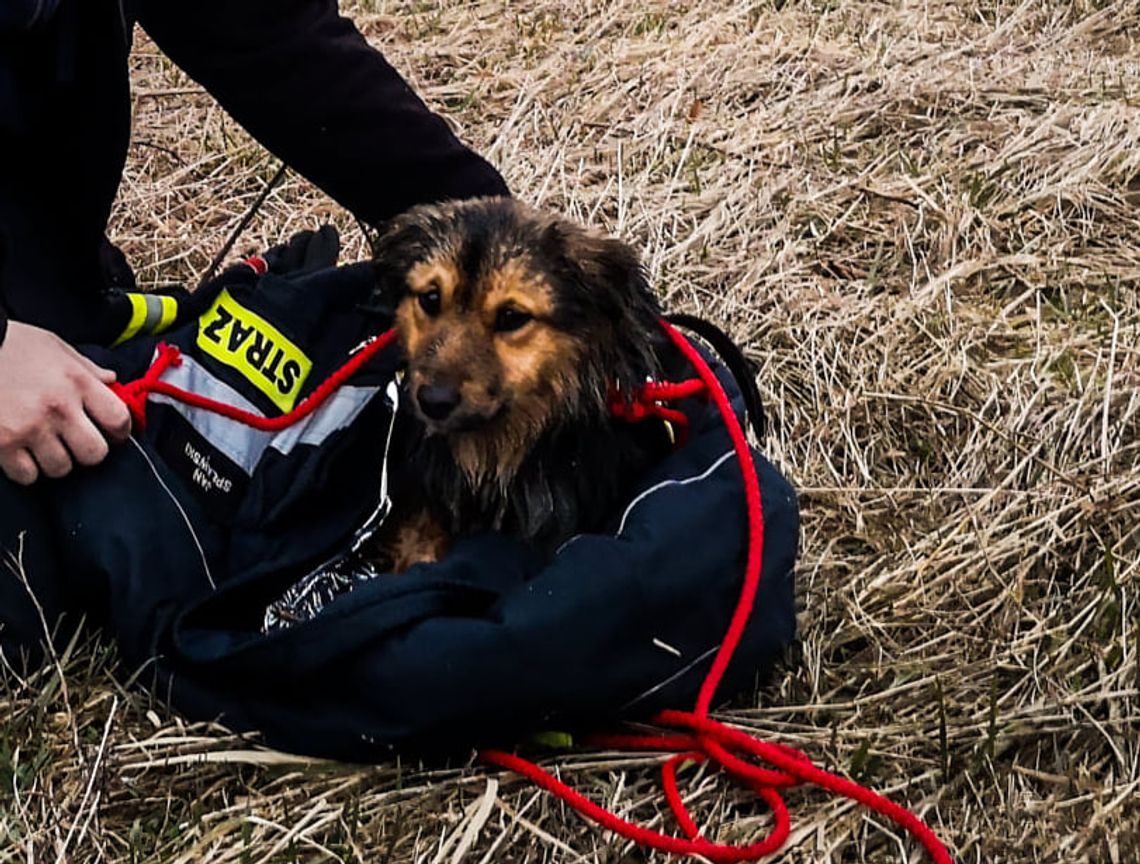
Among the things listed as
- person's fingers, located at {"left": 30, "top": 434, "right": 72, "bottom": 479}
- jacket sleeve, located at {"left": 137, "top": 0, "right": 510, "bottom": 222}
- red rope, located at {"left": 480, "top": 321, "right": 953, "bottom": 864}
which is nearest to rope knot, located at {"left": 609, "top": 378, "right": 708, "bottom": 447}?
red rope, located at {"left": 480, "top": 321, "right": 953, "bottom": 864}

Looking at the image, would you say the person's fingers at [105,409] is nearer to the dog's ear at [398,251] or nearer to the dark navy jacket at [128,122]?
the dark navy jacket at [128,122]

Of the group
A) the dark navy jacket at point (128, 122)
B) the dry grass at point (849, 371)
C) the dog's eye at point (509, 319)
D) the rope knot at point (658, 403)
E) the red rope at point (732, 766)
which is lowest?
the dry grass at point (849, 371)

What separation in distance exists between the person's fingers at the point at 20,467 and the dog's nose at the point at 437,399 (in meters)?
0.65

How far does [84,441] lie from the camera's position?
2502mm

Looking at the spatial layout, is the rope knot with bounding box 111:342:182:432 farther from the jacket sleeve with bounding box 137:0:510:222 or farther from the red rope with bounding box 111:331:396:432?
the jacket sleeve with bounding box 137:0:510:222

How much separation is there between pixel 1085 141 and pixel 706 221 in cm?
115

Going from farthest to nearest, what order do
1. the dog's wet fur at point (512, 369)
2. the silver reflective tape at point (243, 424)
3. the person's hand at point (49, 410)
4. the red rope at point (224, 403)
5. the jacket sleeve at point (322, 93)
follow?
1. the jacket sleeve at point (322, 93)
2. the silver reflective tape at point (243, 424)
3. the red rope at point (224, 403)
4. the dog's wet fur at point (512, 369)
5. the person's hand at point (49, 410)

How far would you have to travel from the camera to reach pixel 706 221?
4.16 metres

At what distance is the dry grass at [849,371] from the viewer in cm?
233

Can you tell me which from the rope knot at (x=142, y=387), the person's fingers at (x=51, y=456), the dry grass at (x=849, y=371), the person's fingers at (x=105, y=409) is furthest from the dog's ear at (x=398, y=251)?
the dry grass at (x=849, y=371)

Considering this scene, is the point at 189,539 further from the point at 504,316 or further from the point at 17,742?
the point at 504,316

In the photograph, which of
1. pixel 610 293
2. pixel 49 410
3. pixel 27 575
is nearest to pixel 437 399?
pixel 610 293

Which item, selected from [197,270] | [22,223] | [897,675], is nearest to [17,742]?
[22,223]

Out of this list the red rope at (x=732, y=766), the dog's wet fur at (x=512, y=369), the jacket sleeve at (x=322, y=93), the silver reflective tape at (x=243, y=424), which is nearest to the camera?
the red rope at (x=732, y=766)
